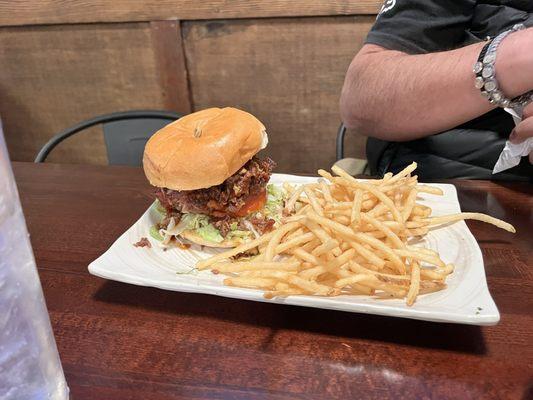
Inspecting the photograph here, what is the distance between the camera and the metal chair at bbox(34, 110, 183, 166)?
2160mm

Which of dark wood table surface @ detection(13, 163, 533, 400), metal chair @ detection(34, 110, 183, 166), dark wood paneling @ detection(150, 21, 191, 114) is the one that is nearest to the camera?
A: dark wood table surface @ detection(13, 163, 533, 400)

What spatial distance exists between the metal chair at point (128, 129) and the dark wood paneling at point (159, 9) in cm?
103

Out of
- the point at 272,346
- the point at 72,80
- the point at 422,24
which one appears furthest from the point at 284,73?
the point at 272,346

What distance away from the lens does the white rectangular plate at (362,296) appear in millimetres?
834

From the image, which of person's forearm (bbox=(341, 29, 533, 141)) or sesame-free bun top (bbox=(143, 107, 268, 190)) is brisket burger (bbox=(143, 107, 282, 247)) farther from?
person's forearm (bbox=(341, 29, 533, 141))

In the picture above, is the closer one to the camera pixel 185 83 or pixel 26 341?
pixel 26 341

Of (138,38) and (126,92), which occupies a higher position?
(138,38)

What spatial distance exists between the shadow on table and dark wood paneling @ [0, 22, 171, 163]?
2420mm

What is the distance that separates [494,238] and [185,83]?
2.41 metres

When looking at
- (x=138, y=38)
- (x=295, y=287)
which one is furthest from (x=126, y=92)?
(x=295, y=287)

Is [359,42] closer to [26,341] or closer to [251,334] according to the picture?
[251,334]

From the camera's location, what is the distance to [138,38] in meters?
3.07

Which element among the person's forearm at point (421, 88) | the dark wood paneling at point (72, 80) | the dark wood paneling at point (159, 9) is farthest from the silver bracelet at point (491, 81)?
the dark wood paneling at point (72, 80)

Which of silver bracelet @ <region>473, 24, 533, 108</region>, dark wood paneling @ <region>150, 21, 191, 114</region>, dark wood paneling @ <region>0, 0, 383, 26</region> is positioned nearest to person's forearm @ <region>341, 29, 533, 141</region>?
silver bracelet @ <region>473, 24, 533, 108</region>
